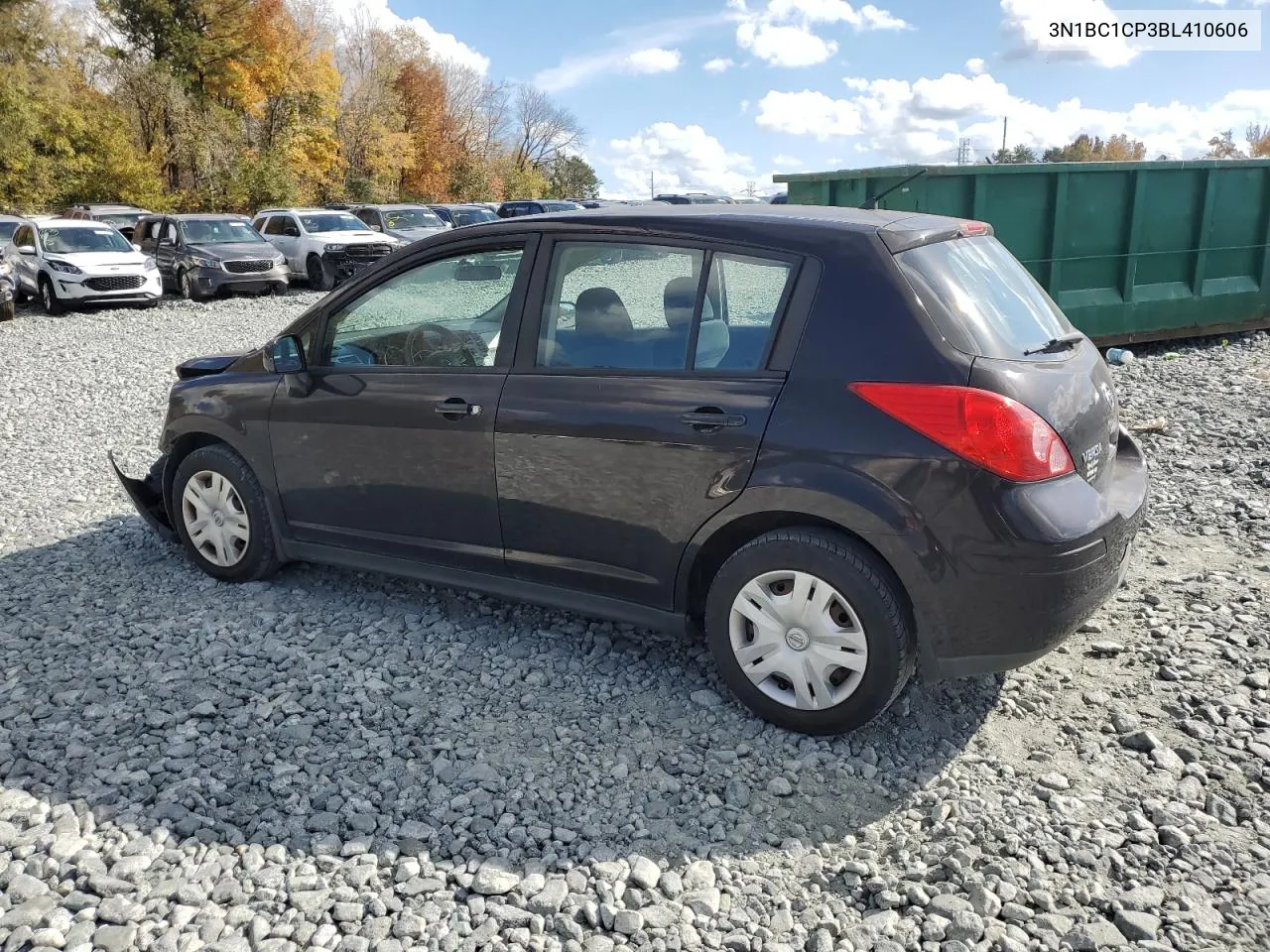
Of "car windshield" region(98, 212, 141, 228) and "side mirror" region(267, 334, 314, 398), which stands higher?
"car windshield" region(98, 212, 141, 228)

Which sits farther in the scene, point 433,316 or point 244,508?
point 244,508

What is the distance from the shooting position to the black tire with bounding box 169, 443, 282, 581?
192 inches

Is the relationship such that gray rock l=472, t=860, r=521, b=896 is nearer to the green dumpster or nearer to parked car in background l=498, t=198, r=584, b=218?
the green dumpster

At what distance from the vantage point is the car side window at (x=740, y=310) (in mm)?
3521

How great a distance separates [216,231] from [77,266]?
3591 millimetres

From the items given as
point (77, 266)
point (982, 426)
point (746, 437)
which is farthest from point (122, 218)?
point (982, 426)

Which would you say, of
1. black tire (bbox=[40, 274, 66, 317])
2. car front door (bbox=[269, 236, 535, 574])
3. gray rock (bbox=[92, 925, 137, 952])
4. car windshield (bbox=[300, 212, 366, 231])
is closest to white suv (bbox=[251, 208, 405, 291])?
car windshield (bbox=[300, 212, 366, 231])

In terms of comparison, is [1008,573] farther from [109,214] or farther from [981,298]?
[109,214]

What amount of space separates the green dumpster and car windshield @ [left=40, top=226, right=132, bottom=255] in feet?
43.0

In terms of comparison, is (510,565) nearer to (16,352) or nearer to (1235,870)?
(1235,870)

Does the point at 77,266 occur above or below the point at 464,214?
below

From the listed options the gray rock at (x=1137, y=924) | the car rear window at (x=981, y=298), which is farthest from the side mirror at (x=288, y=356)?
the gray rock at (x=1137, y=924)

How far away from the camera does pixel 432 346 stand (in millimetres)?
4332

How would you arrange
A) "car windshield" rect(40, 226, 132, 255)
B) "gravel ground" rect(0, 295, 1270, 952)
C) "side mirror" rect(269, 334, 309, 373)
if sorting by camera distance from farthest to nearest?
"car windshield" rect(40, 226, 132, 255), "side mirror" rect(269, 334, 309, 373), "gravel ground" rect(0, 295, 1270, 952)
